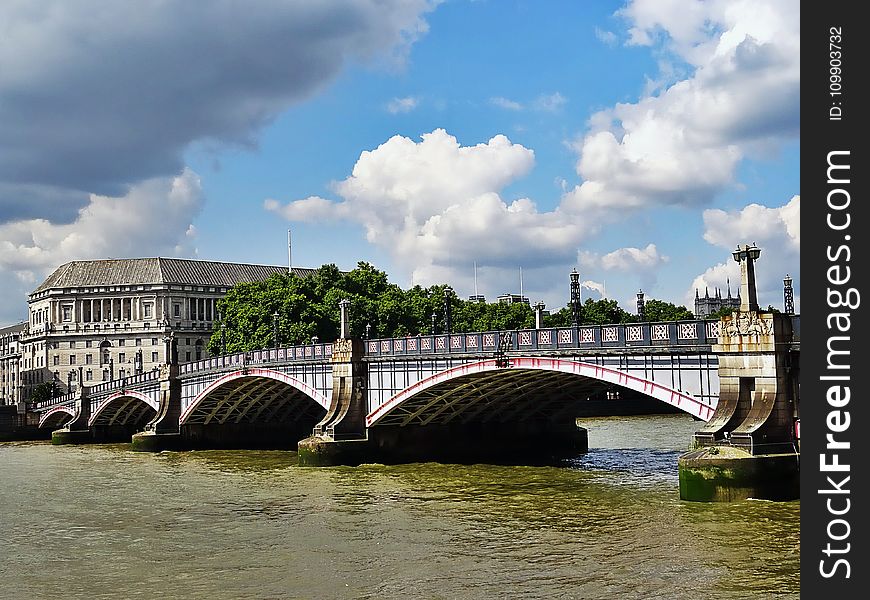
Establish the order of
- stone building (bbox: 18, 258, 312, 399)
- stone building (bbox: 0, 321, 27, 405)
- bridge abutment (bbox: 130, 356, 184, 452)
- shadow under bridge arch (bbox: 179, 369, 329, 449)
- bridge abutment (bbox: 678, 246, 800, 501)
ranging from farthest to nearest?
1. stone building (bbox: 0, 321, 27, 405)
2. stone building (bbox: 18, 258, 312, 399)
3. bridge abutment (bbox: 130, 356, 184, 452)
4. shadow under bridge arch (bbox: 179, 369, 329, 449)
5. bridge abutment (bbox: 678, 246, 800, 501)

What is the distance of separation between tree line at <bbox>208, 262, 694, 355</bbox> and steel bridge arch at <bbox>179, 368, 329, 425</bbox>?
1986 centimetres

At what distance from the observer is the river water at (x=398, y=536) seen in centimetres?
2008

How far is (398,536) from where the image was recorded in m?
25.8

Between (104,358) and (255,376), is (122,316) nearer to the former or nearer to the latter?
(104,358)

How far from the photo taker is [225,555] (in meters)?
24.1

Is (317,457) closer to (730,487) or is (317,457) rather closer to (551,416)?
(551,416)

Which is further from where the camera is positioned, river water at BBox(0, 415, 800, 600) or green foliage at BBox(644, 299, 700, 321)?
green foliage at BBox(644, 299, 700, 321)

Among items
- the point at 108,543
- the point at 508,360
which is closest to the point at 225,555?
the point at 108,543

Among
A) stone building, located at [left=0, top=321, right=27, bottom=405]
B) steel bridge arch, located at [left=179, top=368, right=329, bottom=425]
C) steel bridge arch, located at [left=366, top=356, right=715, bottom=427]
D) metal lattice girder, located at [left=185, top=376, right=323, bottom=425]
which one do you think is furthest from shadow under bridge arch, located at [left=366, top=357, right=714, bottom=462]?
stone building, located at [left=0, top=321, right=27, bottom=405]

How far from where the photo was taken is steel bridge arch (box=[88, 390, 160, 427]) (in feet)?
203

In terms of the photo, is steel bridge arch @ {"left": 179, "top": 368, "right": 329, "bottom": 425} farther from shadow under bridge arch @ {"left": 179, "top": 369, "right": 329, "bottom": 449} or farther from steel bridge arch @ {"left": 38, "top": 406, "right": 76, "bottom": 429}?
steel bridge arch @ {"left": 38, "top": 406, "right": 76, "bottom": 429}

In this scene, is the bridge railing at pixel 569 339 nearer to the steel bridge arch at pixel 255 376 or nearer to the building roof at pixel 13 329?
the steel bridge arch at pixel 255 376
